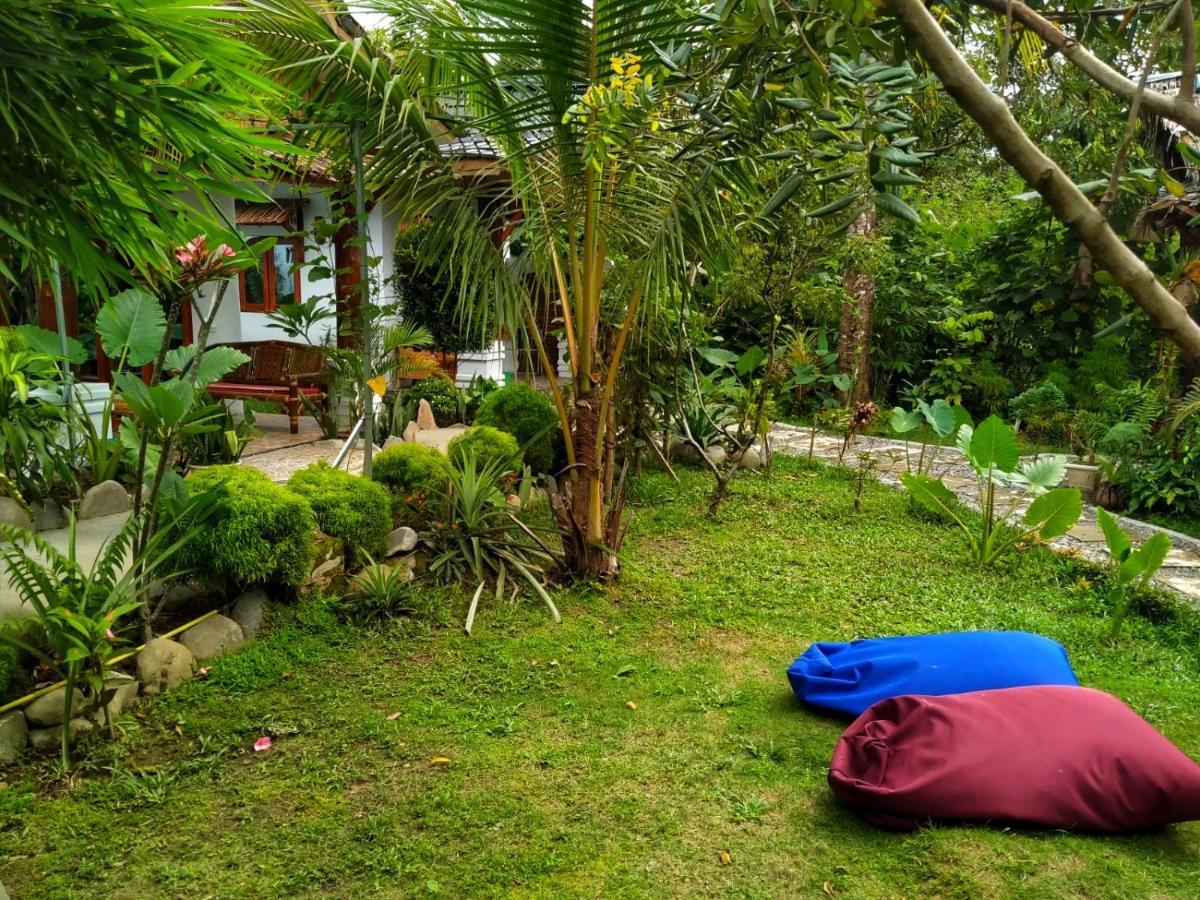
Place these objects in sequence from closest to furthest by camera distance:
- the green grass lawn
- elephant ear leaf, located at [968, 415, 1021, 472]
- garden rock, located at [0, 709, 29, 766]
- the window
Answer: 1. the green grass lawn
2. garden rock, located at [0, 709, 29, 766]
3. elephant ear leaf, located at [968, 415, 1021, 472]
4. the window

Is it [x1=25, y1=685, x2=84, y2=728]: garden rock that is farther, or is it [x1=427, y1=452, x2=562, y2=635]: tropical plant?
[x1=427, y1=452, x2=562, y2=635]: tropical plant

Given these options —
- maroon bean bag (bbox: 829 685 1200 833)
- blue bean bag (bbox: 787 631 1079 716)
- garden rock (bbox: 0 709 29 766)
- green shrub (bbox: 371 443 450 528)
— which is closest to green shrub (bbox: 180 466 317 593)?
garden rock (bbox: 0 709 29 766)

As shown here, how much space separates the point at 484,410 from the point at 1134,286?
688cm

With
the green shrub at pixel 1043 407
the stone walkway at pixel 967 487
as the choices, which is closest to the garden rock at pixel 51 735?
the stone walkway at pixel 967 487

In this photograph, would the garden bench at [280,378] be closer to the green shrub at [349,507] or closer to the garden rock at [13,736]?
the green shrub at [349,507]

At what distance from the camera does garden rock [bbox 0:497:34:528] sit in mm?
4402

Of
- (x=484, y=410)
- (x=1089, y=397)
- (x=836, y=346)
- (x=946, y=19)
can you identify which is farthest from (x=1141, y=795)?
(x=836, y=346)

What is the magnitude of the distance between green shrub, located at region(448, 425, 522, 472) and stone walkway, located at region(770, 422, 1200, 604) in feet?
11.2

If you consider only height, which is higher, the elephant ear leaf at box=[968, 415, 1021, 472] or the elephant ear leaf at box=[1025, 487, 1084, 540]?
the elephant ear leaf at box=[968, 415, 1021, 472]

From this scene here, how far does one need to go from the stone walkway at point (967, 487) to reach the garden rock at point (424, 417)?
3632mm

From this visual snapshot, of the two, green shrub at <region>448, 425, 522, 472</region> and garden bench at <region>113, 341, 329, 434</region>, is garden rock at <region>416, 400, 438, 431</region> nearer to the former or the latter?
garden bench at <region>113, 341, 329, 434</region>

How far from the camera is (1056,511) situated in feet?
19.0

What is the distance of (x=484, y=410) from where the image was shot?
7438 mm

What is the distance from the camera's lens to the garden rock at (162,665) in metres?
3.69
